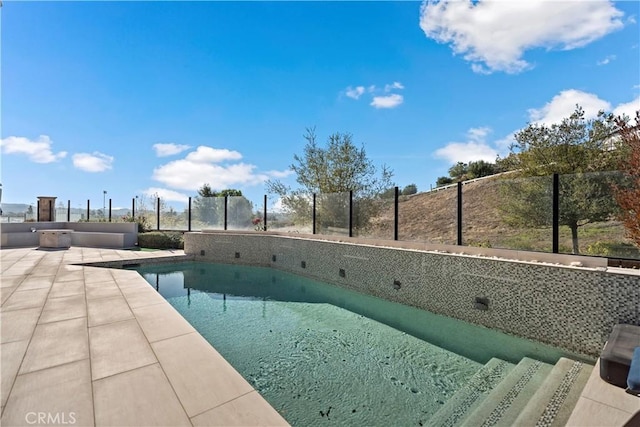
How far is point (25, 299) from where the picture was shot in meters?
4.66

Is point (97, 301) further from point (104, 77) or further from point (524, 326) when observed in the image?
point (104, 77)

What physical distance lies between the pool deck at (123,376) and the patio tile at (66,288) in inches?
21.9

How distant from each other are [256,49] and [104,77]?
552cm

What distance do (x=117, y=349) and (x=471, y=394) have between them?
3775 mm

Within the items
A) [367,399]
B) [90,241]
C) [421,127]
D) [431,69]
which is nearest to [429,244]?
[367,399]

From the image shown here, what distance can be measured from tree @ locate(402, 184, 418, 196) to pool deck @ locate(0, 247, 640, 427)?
6.16 metres

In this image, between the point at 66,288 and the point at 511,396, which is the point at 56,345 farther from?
the point at 511,396

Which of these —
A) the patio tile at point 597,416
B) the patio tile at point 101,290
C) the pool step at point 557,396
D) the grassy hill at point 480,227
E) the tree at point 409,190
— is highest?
the tree at point 409,190

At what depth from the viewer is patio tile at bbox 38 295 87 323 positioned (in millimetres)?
3886

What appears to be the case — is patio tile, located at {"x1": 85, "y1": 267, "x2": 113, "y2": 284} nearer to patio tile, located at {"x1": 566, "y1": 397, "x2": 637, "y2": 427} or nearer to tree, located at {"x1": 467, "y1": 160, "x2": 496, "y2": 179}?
patio tile, located at {"x1": 566, "y1": 397, "x2": 637, "y2": 427}

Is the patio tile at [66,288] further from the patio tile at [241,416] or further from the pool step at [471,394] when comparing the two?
the pool step at [471,394]

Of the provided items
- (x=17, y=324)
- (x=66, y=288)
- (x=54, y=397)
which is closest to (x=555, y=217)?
(x=54, y=397)

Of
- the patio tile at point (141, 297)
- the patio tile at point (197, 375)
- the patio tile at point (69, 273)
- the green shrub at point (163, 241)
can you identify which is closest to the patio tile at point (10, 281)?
the patio tile at point (69, 273)

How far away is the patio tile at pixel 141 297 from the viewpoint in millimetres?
4592
